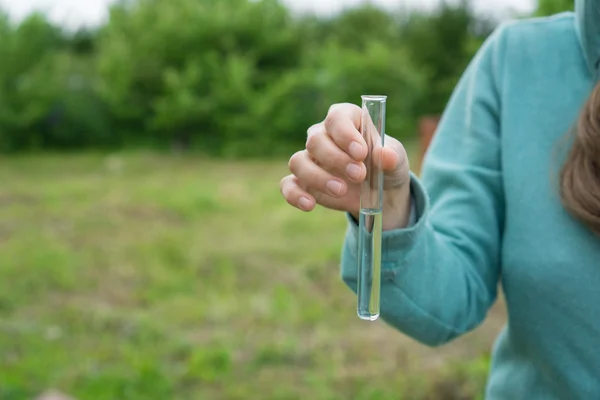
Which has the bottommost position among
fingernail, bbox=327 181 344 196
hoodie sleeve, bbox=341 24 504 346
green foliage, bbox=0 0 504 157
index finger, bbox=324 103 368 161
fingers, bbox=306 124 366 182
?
green foliage, bbox=0 0 504 157

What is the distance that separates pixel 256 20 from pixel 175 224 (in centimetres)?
689

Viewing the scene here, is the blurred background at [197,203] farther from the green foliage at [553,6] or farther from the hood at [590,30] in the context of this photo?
the hood at [590,30]

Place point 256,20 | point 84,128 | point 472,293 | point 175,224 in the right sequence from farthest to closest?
point 84,128, point 256,20, point 175,224, point 472,293

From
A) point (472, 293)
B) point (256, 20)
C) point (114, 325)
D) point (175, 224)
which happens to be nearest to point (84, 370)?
point (114, 325)

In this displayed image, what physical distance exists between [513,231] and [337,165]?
0.35 metres

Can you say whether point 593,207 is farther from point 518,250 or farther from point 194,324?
point 194,324

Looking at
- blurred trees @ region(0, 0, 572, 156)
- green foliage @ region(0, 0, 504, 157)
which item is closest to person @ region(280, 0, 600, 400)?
green foliage @ region(0, 0, 504, 157)

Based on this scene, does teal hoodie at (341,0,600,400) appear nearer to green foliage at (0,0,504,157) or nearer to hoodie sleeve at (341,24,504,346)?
hoodie sleeve at (341,24,504,346)

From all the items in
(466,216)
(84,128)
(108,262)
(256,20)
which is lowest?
(84,128)

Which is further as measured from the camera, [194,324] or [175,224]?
[175,224]

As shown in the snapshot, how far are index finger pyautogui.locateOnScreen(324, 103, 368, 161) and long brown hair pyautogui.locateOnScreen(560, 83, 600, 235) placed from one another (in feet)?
1.11

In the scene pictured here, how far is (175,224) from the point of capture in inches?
260

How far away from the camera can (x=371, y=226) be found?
813 millimetres

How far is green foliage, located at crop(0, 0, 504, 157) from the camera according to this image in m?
12.6
